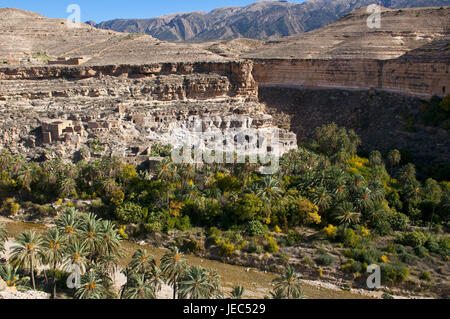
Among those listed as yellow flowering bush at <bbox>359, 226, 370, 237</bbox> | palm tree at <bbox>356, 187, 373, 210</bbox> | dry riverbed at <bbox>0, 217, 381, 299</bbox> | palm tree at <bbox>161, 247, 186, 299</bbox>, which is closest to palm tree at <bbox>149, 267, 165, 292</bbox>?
palm tree at <bbox>161, 247, 186, 299</bbox>

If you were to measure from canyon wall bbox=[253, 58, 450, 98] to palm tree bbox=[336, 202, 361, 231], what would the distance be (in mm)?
20008

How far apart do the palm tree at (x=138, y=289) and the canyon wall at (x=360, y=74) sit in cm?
3284

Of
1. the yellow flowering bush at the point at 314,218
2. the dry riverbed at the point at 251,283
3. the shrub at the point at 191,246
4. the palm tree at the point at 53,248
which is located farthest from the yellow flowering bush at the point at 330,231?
the palm tree at the point at 53,248

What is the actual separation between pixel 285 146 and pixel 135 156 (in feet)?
39.2

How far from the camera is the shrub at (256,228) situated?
22969 millimetres

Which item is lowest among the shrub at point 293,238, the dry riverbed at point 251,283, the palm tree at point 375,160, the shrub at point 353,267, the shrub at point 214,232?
the dry riverbed at point 251,283

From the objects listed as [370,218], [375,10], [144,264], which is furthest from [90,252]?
[375,10]

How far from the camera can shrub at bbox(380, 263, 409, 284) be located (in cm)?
1948

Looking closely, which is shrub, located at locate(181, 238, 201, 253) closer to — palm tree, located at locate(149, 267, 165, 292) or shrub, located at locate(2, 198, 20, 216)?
palm tree, located at locate(149, 267, 165, 292)

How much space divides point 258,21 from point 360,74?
121 metres

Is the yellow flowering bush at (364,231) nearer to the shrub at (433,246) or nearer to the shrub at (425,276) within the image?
the shrub at (433,246)

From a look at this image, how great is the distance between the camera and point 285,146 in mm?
30656

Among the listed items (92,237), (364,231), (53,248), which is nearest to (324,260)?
(364,231)
